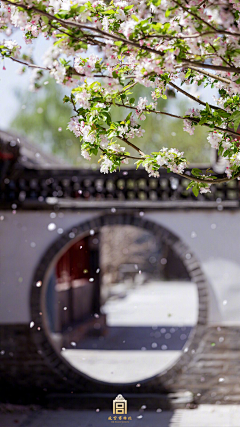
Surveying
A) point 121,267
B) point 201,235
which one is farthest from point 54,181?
point 121,267

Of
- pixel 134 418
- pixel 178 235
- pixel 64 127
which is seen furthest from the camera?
pixel 64 127

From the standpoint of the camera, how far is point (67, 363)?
6043mm

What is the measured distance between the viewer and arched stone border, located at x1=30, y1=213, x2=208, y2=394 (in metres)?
5.89

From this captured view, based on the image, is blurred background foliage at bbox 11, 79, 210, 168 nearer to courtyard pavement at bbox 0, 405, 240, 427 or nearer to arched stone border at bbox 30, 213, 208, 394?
arched stone border at bbox 30, 213, 208, 394

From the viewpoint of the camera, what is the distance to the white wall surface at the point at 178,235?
600 centimetres

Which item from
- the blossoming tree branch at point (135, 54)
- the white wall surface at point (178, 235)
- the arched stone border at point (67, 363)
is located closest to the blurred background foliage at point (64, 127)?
the white wall surface at point (178, 235)

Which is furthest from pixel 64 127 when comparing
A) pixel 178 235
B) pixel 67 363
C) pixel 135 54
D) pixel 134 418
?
pixel 135 54

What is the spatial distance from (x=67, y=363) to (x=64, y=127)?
16.8 metres

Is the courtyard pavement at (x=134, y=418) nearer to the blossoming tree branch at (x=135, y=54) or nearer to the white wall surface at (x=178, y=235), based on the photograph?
the white wall surface at (x=178, y=235)

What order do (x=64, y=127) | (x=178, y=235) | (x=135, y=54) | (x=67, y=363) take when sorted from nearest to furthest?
1. (x=135, y=54)
2. (x=67, y=363)
3. (x=178, y=235)
4. (x=64, y=127)

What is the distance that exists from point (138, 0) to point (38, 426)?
4584 millimetres

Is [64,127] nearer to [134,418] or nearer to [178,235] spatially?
[178,235]

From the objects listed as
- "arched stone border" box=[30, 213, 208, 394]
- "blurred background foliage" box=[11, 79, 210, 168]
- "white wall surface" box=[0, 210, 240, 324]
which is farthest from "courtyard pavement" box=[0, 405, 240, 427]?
"blurred background foliage" box=[11, 79, 210, 168]

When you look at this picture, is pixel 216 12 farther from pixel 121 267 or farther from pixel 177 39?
pixel 121 267
